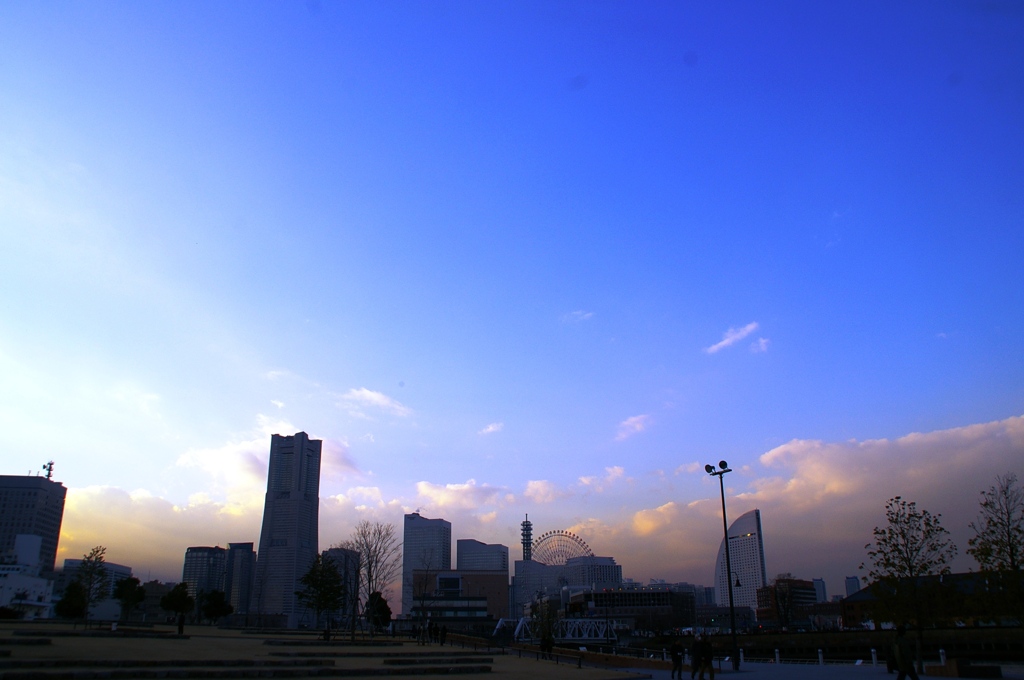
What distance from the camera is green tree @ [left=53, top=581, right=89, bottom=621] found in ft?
214

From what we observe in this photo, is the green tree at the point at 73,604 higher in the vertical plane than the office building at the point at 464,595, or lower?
higher

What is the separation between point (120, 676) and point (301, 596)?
171 feet

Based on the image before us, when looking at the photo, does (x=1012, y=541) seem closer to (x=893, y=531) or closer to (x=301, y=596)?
(x=893, y=531)

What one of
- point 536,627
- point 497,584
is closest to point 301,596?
point 536,627

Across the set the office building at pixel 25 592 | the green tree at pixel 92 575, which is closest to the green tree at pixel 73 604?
the green tree at pixel 92 575

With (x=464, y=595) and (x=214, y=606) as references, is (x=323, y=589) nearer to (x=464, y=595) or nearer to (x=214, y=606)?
(x=214, y=606)

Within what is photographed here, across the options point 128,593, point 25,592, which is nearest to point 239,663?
point 128,593

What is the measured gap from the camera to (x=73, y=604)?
7150 centimetres

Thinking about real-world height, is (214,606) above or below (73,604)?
below

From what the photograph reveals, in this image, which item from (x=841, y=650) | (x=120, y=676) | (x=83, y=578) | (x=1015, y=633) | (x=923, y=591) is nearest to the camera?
(x=120, y=676)

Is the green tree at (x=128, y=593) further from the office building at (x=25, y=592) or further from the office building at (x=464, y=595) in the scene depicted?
the office building at (x=464, y=595)

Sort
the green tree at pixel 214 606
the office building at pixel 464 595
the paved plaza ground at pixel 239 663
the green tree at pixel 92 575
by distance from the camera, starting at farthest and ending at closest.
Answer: the office building at pixel 464 595 < the green tree at pixel 214 606 < the green tree at pixel 92 575 < the paved plaza ground at pixel 239 663

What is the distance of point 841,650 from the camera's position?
8281 centimetres

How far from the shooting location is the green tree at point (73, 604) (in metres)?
65.2
